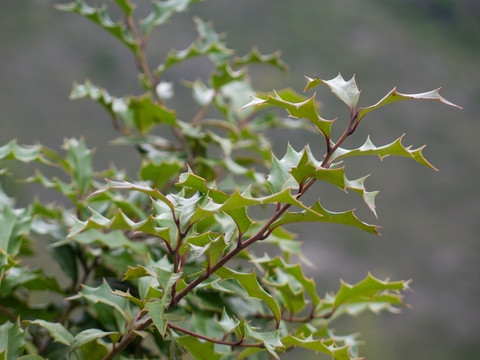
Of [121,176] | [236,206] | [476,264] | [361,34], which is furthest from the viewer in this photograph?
[361,34]

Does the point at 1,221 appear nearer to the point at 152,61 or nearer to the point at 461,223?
the point at 152,61

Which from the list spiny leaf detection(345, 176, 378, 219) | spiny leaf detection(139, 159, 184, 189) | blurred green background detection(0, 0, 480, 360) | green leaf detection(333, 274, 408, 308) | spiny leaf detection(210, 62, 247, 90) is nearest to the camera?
spiny leaf detection(345, 176, 378, 219)

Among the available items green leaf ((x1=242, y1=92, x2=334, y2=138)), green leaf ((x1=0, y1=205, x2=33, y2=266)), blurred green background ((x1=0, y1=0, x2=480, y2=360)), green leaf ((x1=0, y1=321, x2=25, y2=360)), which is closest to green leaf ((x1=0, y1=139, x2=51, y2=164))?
green leaf ((x1=0, y1=205, x2=33, y2=266))

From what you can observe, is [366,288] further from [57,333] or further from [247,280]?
[57,333]

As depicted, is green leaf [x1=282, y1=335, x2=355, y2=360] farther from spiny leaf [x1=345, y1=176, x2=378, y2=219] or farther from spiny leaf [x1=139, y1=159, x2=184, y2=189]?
spiny leaf [x1=139, y1=159, x2=184, y2=189]

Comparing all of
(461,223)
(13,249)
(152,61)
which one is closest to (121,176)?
(13,249)

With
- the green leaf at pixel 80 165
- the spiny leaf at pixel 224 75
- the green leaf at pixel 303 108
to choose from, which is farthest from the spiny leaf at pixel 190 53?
the green leaf at pixel 303 108
